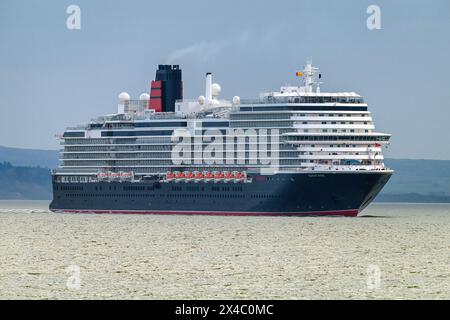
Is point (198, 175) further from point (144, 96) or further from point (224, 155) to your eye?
point (144, 96)

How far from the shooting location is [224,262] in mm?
53906

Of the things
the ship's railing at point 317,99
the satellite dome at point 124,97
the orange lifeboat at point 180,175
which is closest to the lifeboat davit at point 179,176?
the orange lifeboat at point 180,175

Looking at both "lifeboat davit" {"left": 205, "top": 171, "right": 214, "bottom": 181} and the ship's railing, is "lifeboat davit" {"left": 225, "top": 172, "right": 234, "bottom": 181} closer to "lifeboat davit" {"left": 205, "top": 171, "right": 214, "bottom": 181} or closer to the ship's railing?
"lifeboat davit" {"left": 205, "top": 171, "right": 214, "bottom": 181}

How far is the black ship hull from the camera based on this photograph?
4102 inches

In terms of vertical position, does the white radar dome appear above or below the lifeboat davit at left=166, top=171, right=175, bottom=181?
above

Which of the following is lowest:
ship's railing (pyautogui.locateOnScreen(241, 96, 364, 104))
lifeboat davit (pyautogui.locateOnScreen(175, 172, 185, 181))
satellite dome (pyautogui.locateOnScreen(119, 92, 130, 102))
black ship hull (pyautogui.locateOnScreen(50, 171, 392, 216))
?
black ship hull (pyautogui.locateOnScreen(50, 171, 392, 216))

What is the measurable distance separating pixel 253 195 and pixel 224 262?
5391cm

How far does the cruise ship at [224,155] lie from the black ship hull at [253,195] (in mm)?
84

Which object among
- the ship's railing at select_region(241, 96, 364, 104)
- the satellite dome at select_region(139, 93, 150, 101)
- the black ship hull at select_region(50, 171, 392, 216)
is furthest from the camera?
the satellite dome at select_region(139, 93, 150, 101)

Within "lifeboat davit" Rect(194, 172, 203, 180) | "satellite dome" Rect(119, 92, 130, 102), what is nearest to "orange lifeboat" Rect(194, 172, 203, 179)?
"lifeboat davit" Rect(194, 172, 203, 180)

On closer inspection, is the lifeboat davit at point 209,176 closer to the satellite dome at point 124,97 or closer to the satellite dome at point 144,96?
the satellite dome at point 144,96

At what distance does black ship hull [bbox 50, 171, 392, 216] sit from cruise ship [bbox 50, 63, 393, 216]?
0.08m
